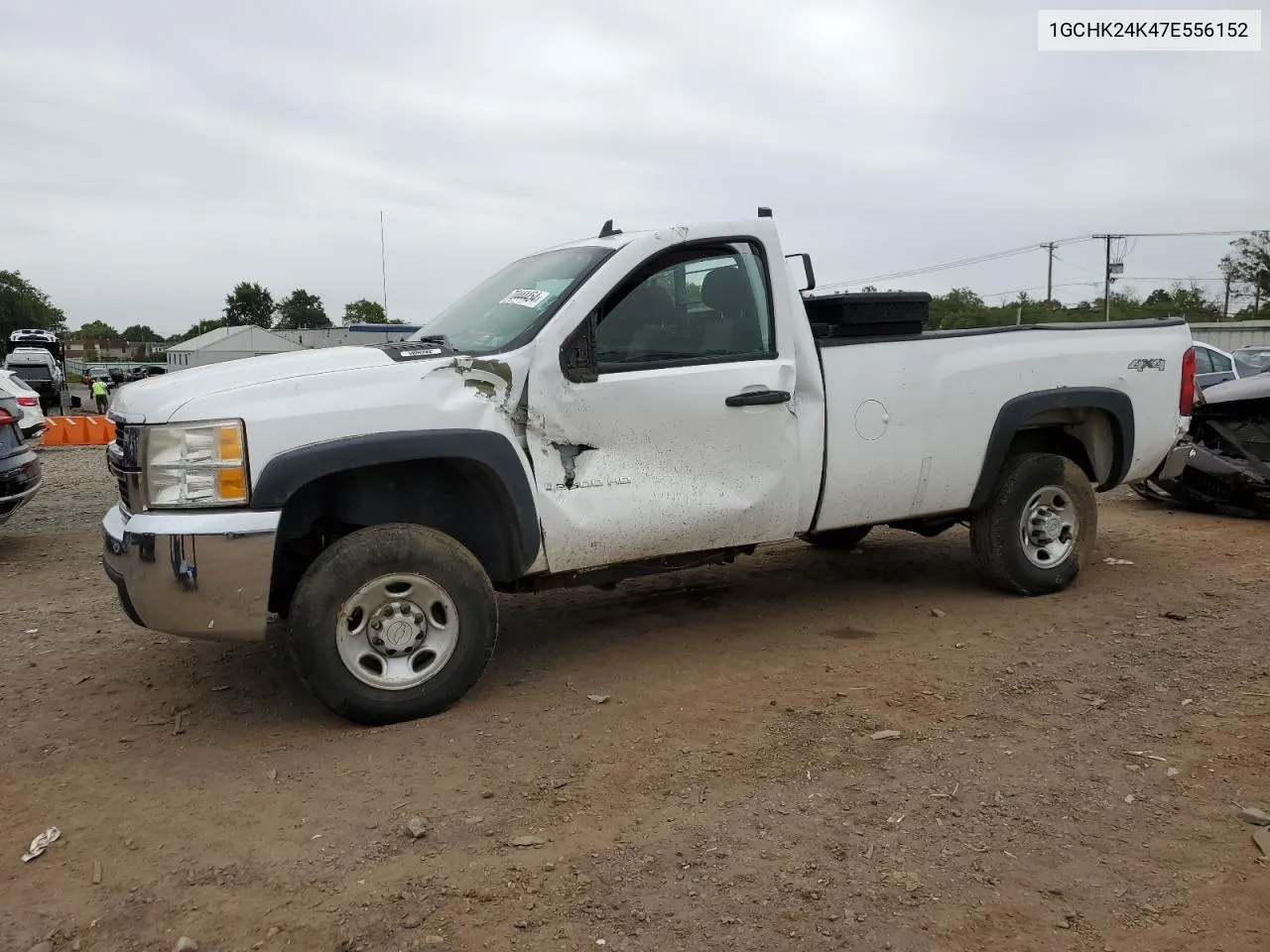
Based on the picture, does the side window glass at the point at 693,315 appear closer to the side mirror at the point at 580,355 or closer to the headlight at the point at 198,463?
the side mirror at the point at 580,355

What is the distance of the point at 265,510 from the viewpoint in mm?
3742

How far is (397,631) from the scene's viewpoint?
4016 millimetres

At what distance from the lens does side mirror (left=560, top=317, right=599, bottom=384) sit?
13.9ft

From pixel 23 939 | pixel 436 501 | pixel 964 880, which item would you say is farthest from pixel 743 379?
pixel 23 939

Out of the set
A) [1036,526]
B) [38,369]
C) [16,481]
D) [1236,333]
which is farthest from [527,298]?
[1236,333]

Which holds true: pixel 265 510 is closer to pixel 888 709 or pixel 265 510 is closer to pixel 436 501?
pixel 436 501

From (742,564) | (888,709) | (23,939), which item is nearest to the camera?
(23,939)

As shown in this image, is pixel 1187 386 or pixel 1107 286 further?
pixel 1107 286

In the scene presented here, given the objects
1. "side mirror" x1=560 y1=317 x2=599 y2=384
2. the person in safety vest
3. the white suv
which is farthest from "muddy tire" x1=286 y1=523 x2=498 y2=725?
the person in safety vest

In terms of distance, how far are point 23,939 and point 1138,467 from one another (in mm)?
5789

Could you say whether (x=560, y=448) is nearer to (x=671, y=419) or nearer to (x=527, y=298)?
(x=671, y=419)

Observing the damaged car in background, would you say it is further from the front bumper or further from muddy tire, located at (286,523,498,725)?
the front bumper

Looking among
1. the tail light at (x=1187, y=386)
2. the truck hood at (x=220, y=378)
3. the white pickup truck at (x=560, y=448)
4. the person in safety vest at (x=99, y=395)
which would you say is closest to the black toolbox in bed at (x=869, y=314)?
the white pickup truck at (x=560, y=448)

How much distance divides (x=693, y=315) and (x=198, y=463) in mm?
2237
